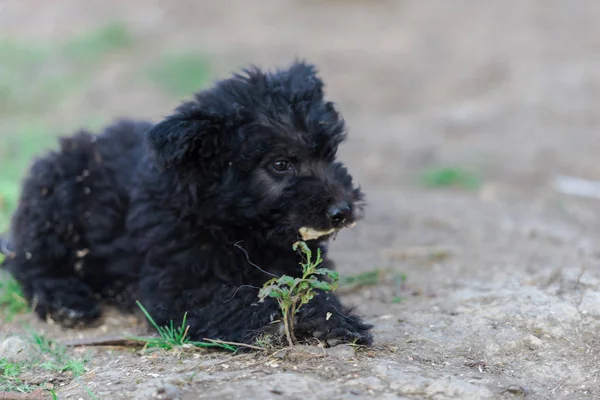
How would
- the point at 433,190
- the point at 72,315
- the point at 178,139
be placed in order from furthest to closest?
the point at 433,190 < the point at 72,315 < the point at 178,139

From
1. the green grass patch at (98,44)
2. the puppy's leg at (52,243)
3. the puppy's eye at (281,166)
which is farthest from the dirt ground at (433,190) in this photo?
the puppy's eye at (281,166)

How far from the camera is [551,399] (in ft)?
11.3

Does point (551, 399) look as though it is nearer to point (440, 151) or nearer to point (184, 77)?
point (440, 151)

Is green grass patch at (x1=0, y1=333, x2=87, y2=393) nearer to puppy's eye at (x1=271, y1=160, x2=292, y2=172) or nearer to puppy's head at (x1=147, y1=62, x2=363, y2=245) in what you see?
puppy's head at (x1=147, y1=62, x2=363, y2=245)

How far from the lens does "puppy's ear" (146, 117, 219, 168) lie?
4.12 meters

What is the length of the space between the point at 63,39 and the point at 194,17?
3156 millimetres

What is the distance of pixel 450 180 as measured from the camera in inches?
369

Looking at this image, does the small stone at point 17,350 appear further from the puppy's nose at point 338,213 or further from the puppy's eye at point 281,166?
the puppy's nose at point 338,213

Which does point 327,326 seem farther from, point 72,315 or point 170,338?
point 72,315

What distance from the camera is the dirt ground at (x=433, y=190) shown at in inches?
141

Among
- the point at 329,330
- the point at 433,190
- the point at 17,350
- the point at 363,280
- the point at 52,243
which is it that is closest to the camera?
the point at 329,330

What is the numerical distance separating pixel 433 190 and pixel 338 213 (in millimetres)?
5297

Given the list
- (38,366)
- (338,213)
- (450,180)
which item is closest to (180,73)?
(450,180)

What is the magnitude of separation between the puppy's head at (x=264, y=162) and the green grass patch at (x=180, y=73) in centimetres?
980
